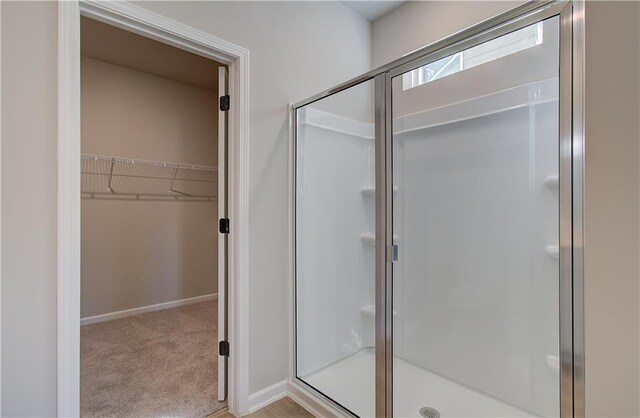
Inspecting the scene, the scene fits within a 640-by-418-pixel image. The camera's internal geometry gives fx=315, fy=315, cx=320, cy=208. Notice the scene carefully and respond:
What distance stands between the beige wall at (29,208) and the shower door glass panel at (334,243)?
1214 mm

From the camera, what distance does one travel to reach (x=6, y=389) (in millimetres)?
1140

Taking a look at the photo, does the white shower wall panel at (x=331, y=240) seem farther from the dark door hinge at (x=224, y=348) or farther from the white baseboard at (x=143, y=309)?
the white baseboard at (x=143, y=309)

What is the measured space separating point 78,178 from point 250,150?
0.82m

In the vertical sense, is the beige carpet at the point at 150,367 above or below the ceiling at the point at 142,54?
below

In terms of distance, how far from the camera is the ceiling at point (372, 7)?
8.13 feet

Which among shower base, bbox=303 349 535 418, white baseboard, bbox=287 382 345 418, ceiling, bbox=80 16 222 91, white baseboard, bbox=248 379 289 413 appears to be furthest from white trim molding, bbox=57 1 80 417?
ceiling, bbox=80 16 222 91

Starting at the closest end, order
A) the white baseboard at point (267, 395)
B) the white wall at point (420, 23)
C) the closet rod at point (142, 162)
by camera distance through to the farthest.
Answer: the white baseboard at point (267, 395), the white wall at point (420, 23), the closet rod at point (142, 162)

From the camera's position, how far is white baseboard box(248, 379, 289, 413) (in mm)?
1810

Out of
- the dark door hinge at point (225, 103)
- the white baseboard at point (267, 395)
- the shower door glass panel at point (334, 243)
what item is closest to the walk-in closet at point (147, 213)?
the white baseboard at point (267, 395)

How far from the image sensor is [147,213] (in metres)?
3.41

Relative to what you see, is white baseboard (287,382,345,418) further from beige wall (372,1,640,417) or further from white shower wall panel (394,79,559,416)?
beige wall (372,1,640,417)

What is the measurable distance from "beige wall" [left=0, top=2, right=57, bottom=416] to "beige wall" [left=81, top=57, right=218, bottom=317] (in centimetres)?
214

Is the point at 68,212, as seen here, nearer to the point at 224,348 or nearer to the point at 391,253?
the point at 224,348

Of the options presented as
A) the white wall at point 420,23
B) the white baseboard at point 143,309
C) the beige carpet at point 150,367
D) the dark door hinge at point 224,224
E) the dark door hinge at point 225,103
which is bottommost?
the beige carpet at point 150,367
